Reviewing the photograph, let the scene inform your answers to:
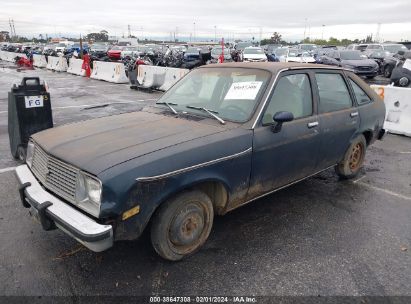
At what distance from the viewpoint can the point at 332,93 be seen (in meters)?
4.50

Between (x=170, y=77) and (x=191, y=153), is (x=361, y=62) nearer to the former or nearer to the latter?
(x=170, y=77)

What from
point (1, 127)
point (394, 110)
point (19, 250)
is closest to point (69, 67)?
point (1, 127)

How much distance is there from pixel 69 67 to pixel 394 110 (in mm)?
20537

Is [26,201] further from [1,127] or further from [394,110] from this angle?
[394,110]

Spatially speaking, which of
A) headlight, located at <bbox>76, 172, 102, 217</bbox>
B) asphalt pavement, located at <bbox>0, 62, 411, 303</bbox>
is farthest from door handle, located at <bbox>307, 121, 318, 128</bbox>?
headlight, located at <bbox>76, 172, 102, 217</bbox>

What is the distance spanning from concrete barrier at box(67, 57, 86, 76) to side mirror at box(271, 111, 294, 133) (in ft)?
64.6

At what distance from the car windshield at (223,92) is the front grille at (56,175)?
143 cm

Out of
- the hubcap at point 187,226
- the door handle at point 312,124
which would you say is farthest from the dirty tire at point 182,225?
the door handle at point 312,124

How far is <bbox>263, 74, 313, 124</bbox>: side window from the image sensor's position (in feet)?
12.0

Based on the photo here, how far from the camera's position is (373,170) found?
5652 millimetres

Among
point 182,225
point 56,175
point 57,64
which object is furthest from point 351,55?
point 56,175

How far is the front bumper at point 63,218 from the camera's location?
8.27ft

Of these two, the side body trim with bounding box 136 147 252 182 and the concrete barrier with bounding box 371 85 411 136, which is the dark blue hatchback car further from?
the concrete barrier with bounding box 371 85 411 136

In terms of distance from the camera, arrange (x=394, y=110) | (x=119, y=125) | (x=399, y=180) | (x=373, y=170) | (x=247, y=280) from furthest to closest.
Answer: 1. (x=394, y=110)
2. (x=373, y=170)
3. (x=399, y=180)
4. (x=119, y=125)
5. (x=247, y=280)
